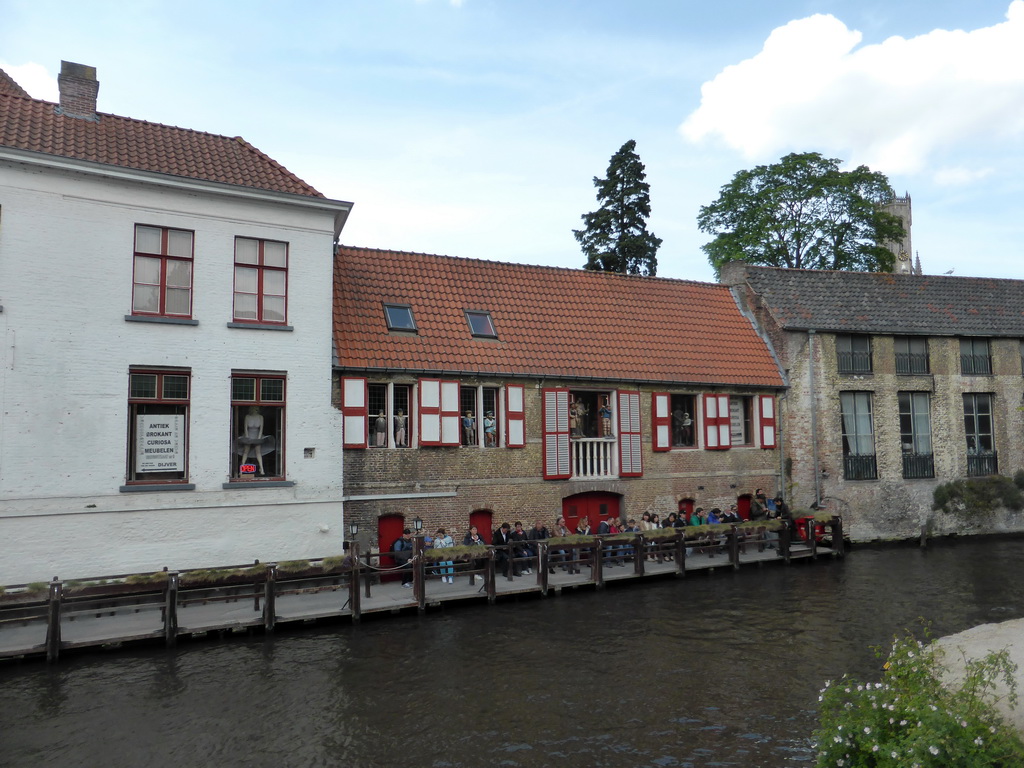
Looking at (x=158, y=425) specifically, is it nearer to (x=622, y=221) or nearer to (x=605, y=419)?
(x=605, y=419)

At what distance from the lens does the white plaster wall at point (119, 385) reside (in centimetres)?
1391

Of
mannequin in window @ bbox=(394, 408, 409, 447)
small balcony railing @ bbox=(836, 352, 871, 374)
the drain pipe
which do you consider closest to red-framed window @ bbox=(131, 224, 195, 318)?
mannequin in window @ bbox=(394, 408, 409, 447)

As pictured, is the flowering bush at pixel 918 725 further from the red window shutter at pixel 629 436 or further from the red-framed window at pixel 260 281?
the red window shutter at pixel 629 436

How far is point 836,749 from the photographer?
5.70m

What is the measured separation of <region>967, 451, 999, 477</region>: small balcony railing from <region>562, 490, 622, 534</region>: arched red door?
13.7 meters

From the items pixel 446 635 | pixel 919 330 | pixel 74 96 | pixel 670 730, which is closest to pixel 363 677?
pixel 446 635

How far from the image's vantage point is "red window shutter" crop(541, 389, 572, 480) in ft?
65.5

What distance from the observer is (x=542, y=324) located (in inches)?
851

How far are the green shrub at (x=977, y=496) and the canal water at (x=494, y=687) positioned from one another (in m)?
10.1

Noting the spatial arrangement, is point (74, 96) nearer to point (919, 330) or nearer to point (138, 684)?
point (138, 684)

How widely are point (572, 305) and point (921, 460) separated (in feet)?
43.2

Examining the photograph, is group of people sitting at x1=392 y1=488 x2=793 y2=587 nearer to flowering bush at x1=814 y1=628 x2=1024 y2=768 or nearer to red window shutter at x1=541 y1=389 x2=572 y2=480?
red window shutter at x1=541 y1=389 x2=572 y2=480

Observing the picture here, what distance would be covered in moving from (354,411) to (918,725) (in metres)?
14.0

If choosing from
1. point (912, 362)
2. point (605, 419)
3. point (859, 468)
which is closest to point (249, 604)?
point (605, 419)
